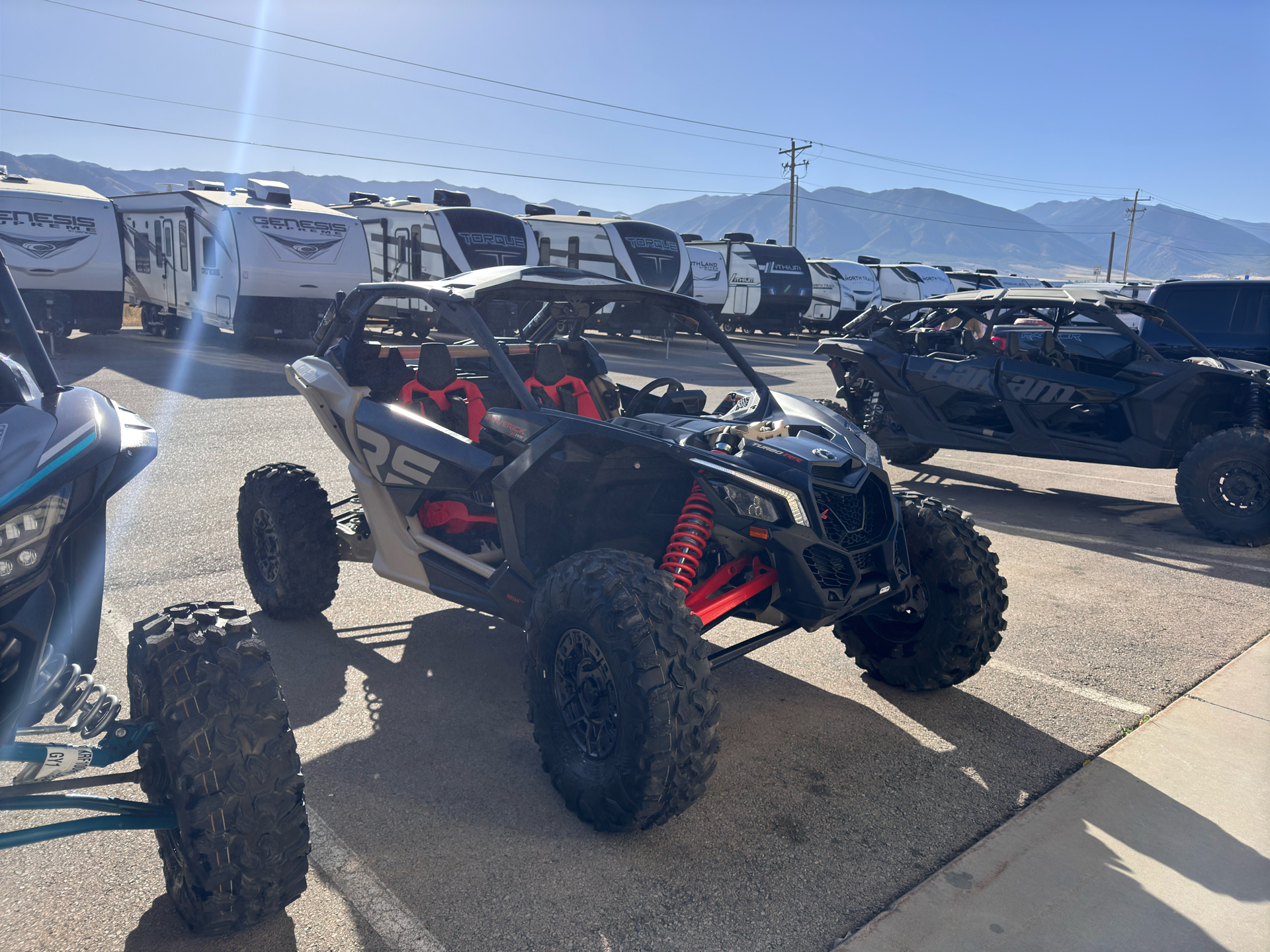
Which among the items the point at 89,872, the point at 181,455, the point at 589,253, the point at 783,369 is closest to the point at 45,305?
the point at 181,455

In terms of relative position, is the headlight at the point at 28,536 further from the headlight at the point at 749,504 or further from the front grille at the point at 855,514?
the front grille at the point at 855,514

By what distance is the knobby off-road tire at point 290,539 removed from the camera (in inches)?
188

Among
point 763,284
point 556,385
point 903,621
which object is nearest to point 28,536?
point 556,385

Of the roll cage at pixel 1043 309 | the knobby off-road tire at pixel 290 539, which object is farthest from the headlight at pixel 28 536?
the roll cage at pixel 1043 309

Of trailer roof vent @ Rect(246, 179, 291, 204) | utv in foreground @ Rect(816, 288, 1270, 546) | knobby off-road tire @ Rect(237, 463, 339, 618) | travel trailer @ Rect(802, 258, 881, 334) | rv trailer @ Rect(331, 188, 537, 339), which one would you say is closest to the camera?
knobby off-road tire @ Rect(237, 463, 339, 618)

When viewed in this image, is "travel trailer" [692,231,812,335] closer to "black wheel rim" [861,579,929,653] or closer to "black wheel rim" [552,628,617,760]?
"black wheel rim" [861,579,929,653]

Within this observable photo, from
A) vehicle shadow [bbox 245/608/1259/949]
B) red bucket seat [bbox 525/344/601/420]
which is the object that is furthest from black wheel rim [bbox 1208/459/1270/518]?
red bucket seat [bbox 525/344/601/420]

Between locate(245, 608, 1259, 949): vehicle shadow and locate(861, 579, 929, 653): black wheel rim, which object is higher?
locate(861, 579, 929, 653): black wheel rim

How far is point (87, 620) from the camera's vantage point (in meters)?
2.36

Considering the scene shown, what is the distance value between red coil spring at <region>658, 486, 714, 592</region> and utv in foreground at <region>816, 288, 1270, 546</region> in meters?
5.43

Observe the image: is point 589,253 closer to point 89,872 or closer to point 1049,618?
point 1049,618

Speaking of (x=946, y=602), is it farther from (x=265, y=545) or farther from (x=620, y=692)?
(x=265, y=545)

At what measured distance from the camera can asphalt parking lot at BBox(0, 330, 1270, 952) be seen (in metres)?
2.68

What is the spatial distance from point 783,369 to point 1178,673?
16377 mm
